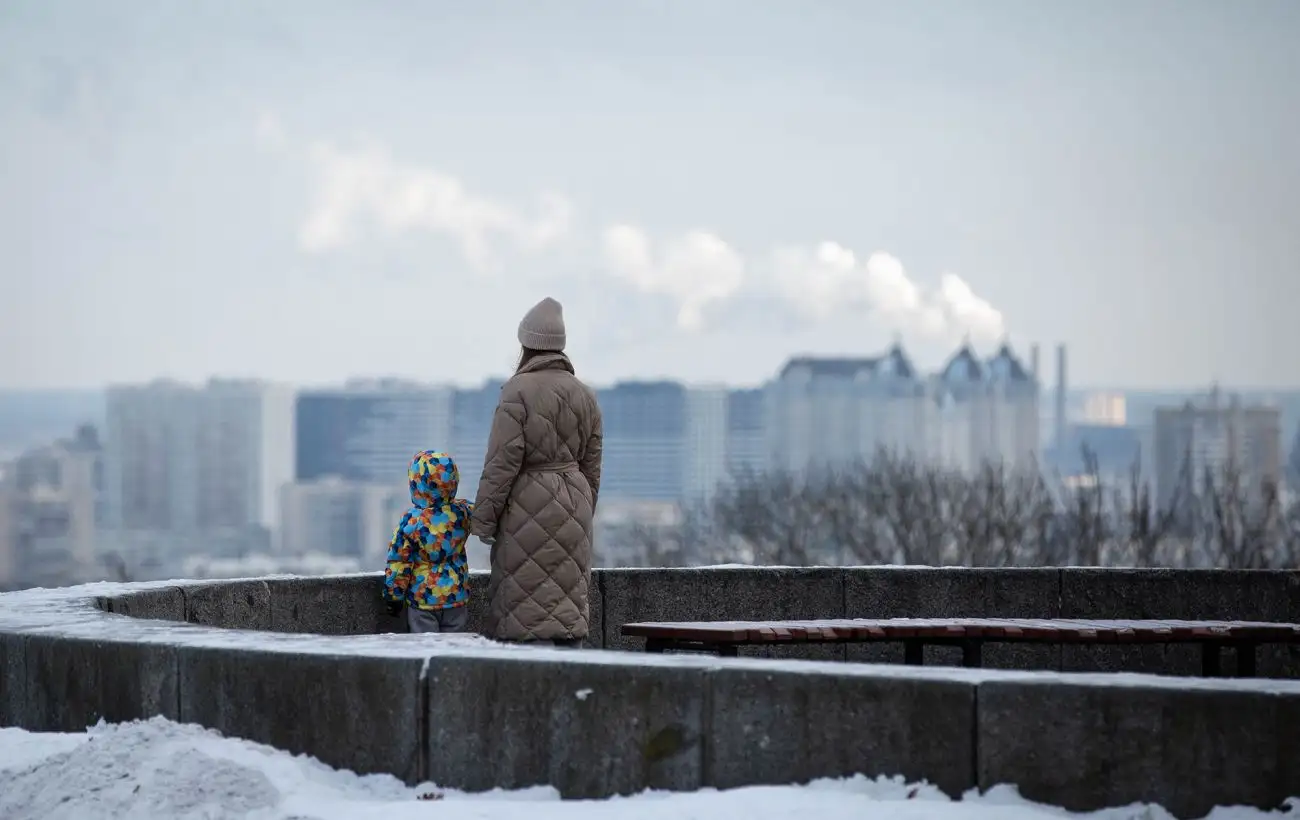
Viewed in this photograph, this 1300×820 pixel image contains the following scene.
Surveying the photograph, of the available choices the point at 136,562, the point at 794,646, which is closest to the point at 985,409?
the point at 136,562

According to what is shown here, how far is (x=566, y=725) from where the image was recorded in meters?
5.48

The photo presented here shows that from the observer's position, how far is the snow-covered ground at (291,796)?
509cm

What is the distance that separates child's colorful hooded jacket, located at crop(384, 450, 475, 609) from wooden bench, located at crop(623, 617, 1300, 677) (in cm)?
80

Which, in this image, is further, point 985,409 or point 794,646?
point 985,409

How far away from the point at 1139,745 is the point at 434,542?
3866 mm

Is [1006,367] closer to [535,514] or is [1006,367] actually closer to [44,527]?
[44,527]

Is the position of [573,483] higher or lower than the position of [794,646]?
higher

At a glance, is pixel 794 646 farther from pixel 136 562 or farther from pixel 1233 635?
pixel 136 562

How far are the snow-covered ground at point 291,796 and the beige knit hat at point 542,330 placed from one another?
239 centimetres

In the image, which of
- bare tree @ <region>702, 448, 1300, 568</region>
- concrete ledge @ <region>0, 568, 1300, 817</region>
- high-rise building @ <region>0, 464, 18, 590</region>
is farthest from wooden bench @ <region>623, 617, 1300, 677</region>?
high-rise building @ <region>0, 464, 18, 590</region>

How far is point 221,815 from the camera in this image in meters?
5.32

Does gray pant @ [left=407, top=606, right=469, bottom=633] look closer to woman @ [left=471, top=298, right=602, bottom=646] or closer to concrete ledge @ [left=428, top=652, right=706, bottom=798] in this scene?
woman @ [left=471, top=298, right=602, bottom=646]

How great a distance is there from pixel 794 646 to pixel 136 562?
563 ft

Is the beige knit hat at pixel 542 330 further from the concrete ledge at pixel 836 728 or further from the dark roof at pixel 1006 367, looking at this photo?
the dark roof at pixel 1006 367
